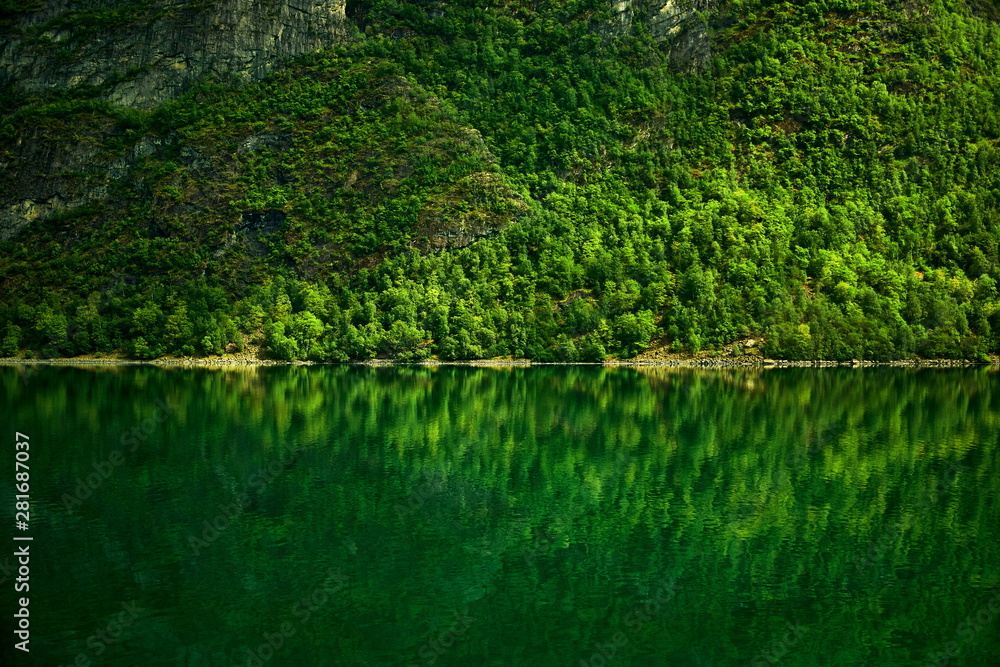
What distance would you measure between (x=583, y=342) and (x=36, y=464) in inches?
4904

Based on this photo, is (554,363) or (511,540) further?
(554,363)

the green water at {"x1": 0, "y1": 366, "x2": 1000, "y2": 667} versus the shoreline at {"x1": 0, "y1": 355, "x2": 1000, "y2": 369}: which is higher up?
the green water at {"x1": 0, "y1": 366, "x2": 1000, "y2": 667}

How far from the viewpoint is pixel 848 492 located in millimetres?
38844

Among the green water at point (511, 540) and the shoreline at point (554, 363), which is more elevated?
the green water at point (511, 540)

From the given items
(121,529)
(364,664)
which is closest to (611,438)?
(121,529)

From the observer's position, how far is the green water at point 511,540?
74.8ft

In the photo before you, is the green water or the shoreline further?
the shoreline

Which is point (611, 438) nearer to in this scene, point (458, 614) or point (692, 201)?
point (458, 614)

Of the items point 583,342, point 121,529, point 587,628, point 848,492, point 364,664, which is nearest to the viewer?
point 364,664

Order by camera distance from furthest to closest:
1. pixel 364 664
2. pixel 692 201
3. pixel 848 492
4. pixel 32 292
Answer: pixel 692 201, pixel 32 292, pixel 848 492, pixel 364 664

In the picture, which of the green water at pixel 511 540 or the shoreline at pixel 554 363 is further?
the shoreline at pixel 554 363

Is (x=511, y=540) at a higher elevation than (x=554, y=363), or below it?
higher

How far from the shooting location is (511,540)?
3180cm

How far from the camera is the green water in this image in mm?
22797
